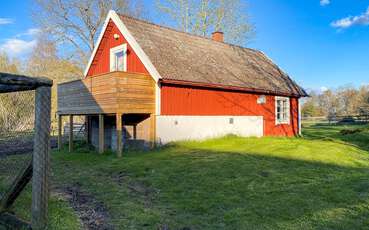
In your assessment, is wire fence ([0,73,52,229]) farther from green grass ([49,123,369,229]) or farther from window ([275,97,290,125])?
window ([275,97,290,125])

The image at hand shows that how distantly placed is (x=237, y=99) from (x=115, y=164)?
26.7 ft

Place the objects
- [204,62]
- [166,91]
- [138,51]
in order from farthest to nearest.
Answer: [204,62]
[138,51]
[166,91]

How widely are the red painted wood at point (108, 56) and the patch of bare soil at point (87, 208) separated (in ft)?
24.0

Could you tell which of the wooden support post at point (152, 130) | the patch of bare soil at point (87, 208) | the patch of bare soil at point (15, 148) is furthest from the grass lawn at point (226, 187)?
the patch of bare soil at point (15, 148)

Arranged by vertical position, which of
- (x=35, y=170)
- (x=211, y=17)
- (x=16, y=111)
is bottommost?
(x=35, y=170)

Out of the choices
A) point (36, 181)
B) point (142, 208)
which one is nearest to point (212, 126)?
point (142, 208)

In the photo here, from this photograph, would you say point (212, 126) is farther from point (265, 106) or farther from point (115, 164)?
point (115, 164)

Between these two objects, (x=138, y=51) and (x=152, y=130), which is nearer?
(x=152, y=130)

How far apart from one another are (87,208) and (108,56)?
38.0ft

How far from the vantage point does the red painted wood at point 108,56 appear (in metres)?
13.6

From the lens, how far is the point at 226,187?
6.62m

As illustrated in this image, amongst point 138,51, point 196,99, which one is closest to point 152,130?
point 196,99

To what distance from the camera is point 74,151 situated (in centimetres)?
1413

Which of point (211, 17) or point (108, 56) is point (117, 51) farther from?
point (211, 17)
